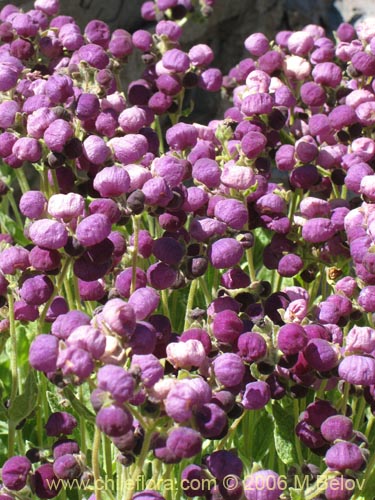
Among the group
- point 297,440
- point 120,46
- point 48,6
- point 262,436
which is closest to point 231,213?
point 297,440

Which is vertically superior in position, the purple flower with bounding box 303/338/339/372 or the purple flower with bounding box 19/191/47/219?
the purple flower with bounding box 19/191/47/219

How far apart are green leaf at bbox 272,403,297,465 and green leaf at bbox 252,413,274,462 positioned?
0.13 meters

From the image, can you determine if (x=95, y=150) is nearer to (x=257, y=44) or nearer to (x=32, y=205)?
(x=32, y=205)

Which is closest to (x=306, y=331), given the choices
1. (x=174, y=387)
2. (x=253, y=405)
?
(x=253, y=405)

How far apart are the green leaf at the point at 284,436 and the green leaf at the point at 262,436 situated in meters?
0.13

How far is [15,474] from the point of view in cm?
78

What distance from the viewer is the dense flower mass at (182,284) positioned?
27.7 inches

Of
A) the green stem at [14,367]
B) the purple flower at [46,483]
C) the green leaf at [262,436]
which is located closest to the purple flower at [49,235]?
the green stem at [14,367]

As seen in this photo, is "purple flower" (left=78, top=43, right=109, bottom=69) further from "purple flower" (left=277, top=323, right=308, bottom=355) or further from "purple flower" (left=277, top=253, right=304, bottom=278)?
"purple flower" (left=277, top=323, right=308, bottom=355)

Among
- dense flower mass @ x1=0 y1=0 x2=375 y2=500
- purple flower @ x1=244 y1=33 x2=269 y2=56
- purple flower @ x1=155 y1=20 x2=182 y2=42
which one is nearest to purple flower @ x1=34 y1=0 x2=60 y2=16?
dense flower mass @ x1=0 y1=0 x2=375 y2=500

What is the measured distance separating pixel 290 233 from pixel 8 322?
1.21 ft

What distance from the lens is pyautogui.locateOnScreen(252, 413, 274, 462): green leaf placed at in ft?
3.66

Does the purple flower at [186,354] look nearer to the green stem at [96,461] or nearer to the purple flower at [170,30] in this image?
the green stem at [96,461]

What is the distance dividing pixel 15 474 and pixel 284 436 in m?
0.34
